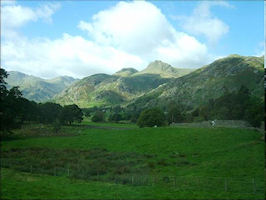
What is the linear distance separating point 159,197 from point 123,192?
3.96m

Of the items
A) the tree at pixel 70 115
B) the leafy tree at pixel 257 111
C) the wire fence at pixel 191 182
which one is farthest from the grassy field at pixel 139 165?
the tree at pixel 70 115

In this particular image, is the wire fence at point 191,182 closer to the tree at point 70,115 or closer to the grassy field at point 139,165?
the grassy field at point 139,165

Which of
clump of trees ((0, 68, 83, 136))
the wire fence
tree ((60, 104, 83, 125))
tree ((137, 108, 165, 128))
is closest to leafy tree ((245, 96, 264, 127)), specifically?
the wire fence

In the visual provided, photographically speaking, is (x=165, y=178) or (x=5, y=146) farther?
(x=5, y=146)

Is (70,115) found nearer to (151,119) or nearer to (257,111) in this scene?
(151,119)

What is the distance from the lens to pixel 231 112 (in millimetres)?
109062

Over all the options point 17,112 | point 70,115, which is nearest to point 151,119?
point 70,115

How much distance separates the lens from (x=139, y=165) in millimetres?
47000

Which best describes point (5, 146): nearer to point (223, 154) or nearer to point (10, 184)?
point (10, 184)

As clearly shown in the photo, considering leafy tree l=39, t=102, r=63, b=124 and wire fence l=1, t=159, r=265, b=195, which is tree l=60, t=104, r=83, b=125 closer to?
leafy tree l=39, t=102, r=63, b=124

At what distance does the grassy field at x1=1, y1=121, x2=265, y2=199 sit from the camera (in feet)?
86.8

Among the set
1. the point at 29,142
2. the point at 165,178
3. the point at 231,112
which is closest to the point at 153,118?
the point at 231,112

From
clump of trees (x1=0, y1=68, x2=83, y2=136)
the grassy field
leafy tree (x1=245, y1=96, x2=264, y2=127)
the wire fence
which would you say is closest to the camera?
leafy tree (x1=245, y1=96, x2=264, y2=127)

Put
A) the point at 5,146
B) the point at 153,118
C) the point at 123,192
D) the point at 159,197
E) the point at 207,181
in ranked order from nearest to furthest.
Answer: the point at 159,197, the point at 123,192, the point at 207,181, the point at 5,146, the point at 153,118
